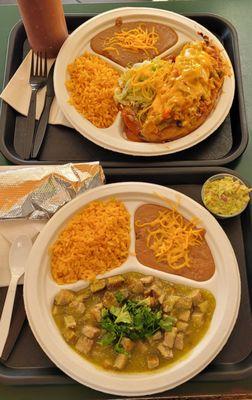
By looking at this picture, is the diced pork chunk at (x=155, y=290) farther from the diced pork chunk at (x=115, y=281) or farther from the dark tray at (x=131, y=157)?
the dark tray at (x=131, y=157)

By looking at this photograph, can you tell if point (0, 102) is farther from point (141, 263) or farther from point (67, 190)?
point (141, 263)

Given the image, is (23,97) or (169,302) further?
(23,97)

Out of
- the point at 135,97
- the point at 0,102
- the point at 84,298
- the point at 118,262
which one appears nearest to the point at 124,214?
the point at 118,262

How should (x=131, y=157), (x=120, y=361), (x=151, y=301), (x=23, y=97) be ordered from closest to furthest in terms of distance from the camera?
(x=120, y=361), (x=151, y=301), (x=131, y=157), (x=23, y=97)

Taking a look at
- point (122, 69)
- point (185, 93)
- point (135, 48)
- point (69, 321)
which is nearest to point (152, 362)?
point (69, 321)

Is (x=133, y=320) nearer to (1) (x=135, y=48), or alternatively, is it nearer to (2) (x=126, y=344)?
(2) (x=126, y=344)

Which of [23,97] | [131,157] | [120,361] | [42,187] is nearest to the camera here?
[120,361]
